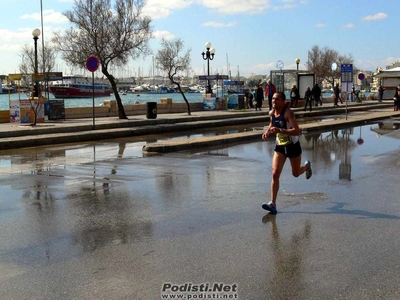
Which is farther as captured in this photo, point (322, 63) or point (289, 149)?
point (322, 63)

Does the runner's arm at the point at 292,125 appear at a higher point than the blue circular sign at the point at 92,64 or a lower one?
lower

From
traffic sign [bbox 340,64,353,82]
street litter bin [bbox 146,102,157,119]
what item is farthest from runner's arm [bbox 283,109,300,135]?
street litter bin [bbox 146,102,157,119]

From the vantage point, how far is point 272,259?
5844 millimetres

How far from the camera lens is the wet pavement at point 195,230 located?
5137 millimetres

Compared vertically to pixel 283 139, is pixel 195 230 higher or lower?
lower

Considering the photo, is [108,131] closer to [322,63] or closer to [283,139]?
[283,139]

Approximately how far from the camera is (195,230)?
7.02m

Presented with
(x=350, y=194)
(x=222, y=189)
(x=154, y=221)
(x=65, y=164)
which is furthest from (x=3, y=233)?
(x=65, y=164)

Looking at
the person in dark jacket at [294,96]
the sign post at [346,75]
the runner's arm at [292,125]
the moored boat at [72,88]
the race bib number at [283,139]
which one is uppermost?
the moored boat at [72,88]

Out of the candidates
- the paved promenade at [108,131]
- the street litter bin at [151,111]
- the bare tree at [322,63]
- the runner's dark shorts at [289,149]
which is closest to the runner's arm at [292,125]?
the runner's dark shorts at [289,149]

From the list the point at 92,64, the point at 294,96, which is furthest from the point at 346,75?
the point at 92,64

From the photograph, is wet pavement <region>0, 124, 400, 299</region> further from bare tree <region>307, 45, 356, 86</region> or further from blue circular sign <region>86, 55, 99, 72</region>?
bare tree <region>307, 45, 356, 86</region>

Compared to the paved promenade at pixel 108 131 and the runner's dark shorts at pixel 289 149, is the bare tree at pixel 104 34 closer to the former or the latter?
the paved promenade at pixel 108 131

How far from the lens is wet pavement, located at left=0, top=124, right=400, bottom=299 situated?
5.14 meters
